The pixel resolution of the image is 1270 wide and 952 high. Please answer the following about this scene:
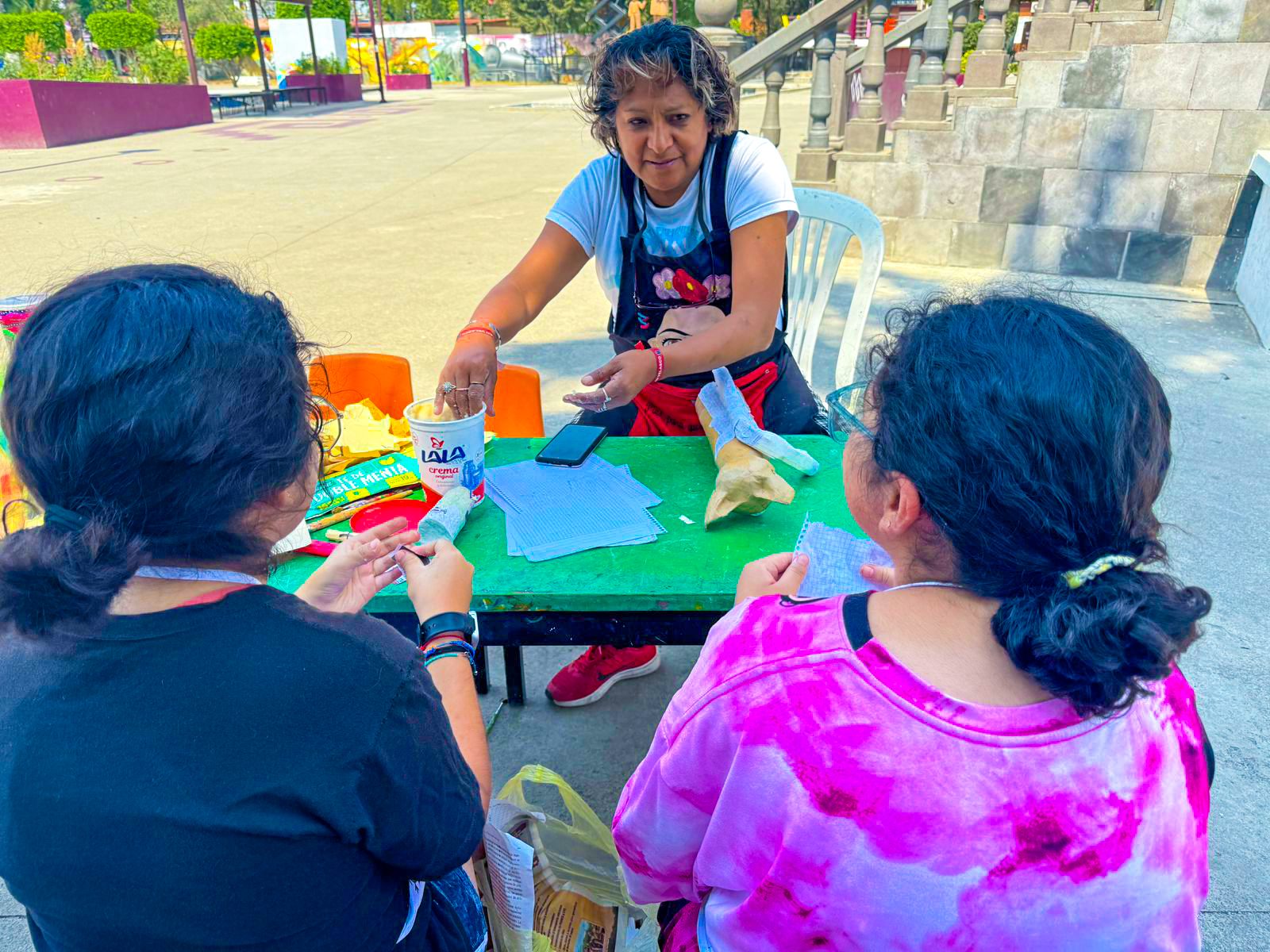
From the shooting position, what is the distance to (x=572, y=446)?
6.37ft

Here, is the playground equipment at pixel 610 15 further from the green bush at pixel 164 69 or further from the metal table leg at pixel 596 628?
the metal table leg at pixel 596 628

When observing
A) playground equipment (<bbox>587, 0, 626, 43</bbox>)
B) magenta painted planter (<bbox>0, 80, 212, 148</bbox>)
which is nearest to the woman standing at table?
magenta painted planter (<bbox>0, 80, 212, 148</bbox>)

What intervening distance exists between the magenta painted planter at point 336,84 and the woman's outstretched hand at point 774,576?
28.3m

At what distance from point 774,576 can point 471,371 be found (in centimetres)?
106

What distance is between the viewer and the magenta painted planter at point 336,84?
2565 cm

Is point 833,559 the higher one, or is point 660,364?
point 660,364

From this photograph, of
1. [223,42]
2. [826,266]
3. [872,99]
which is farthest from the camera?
[223,42]

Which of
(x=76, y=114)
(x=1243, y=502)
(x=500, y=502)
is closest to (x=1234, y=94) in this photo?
(x=1243, y=502)

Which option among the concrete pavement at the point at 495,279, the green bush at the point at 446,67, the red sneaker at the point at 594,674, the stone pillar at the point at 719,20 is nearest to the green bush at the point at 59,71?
the concrete pavement at the point at 495,279

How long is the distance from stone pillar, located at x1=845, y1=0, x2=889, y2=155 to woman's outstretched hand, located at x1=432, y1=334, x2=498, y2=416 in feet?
16.3

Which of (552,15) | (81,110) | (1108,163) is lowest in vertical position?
(81,110)

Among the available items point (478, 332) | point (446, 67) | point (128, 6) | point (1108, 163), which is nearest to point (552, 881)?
point (478, 332)

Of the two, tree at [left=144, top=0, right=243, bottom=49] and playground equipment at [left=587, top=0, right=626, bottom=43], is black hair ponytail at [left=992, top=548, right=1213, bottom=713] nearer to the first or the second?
playground equipment at [left=587, top=0, right=626, bottom=43]

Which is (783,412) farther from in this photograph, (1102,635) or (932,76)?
(932,76)
